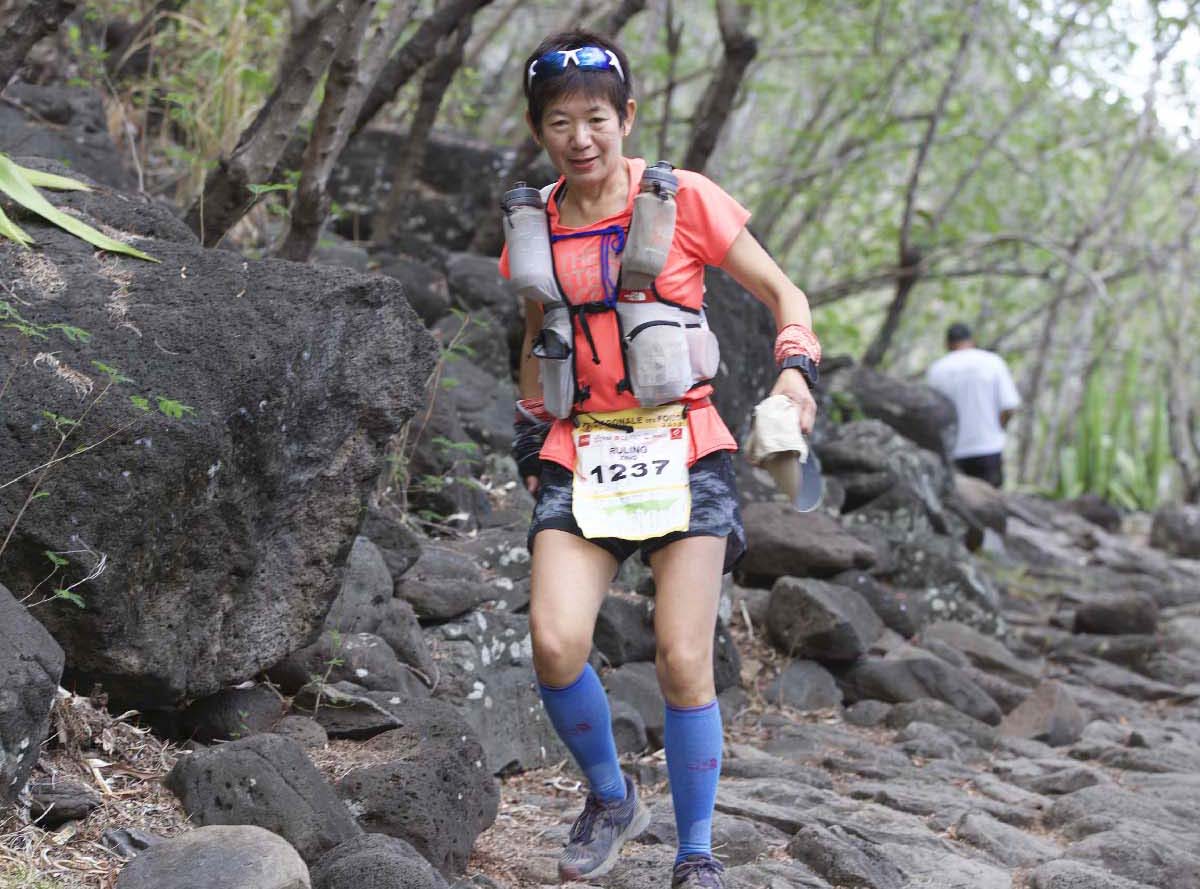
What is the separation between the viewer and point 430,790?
387 centimetres

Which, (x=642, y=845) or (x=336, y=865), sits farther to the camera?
(x=642, y=845)

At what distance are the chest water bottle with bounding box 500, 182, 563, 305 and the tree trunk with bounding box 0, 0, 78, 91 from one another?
6.93 feet

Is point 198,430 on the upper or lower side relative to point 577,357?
lower

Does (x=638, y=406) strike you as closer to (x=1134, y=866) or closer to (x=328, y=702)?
(x=328, y=702)

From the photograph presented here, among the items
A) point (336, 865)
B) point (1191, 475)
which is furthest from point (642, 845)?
point (1191, 475)

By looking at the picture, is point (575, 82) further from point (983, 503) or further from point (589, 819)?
point (983, 503)

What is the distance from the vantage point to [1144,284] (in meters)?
21.5

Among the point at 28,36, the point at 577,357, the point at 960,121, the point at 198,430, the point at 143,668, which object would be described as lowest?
the point at 143,668

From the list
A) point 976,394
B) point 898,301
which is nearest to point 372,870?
point 976,394

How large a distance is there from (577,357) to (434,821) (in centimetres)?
131

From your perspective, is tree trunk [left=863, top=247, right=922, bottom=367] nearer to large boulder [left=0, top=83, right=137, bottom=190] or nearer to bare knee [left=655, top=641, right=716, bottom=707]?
large boulder [left=0, top=83, right=137, bottom=190]

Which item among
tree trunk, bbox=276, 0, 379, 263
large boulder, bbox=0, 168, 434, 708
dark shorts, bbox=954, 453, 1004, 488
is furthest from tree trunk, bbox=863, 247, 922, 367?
large boulder, bbox=0, 168, 434, 708

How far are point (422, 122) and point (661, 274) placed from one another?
5467 mm

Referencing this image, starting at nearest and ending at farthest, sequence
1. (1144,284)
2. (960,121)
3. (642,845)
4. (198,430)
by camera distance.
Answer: (198,430) < (642,845) < (960,121) < (1144,284)
